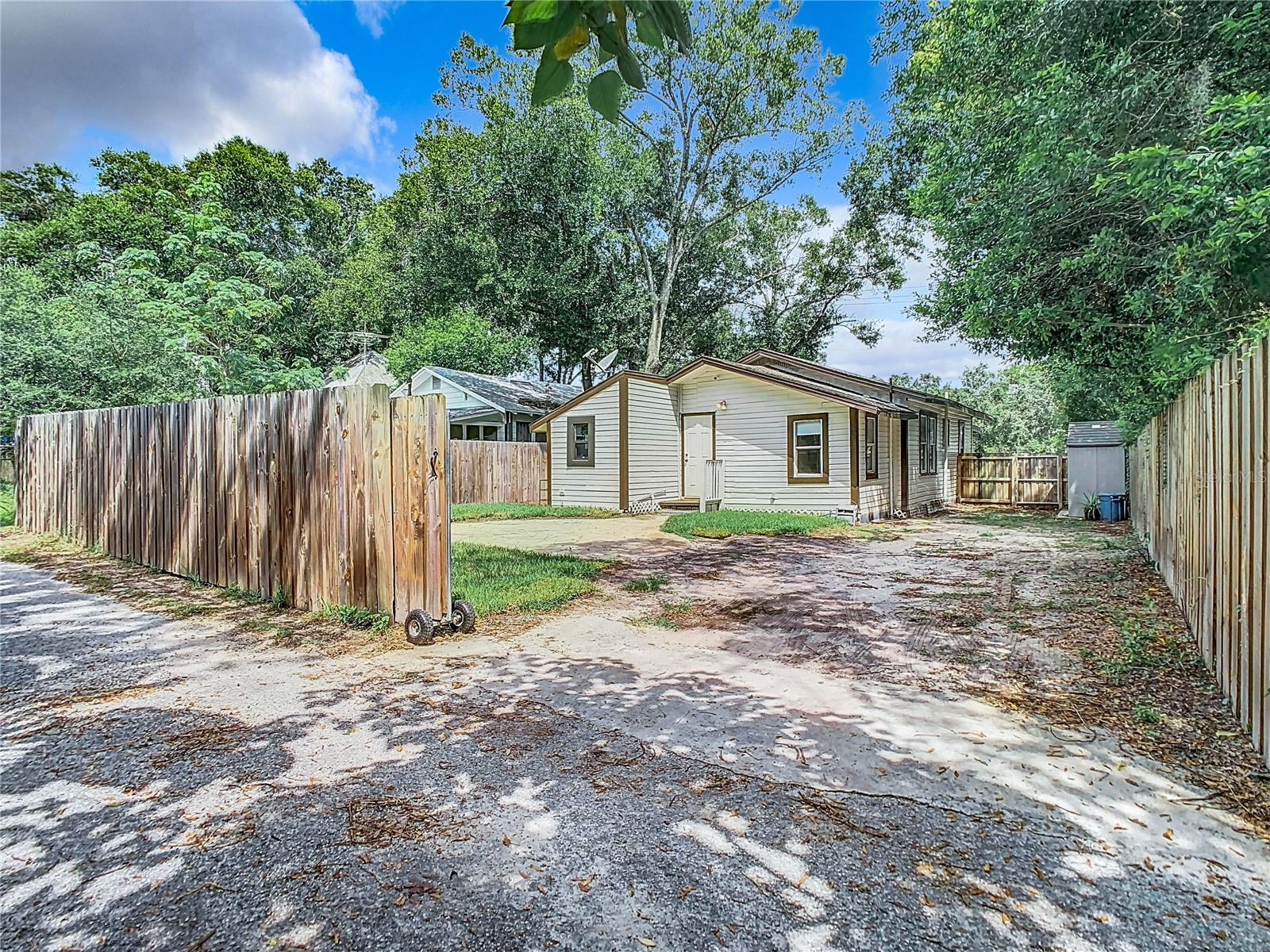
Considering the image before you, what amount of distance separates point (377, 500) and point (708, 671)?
118 inches

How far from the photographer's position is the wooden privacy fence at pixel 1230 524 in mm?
2834

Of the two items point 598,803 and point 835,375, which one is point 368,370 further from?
point 598,803

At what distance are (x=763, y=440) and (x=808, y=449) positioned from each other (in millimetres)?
1177

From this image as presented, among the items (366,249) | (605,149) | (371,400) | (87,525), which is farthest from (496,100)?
(371,400)

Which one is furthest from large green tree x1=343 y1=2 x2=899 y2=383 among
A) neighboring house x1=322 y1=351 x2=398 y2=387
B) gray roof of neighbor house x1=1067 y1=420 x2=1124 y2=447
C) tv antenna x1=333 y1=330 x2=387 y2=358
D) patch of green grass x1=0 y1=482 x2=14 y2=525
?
patch of green grass x1=0 y1=482 x2=14 y2=525

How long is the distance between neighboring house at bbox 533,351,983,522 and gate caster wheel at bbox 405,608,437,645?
11.5m

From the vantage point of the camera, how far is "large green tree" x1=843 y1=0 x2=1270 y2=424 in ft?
17.3

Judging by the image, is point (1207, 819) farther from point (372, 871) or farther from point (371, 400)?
point (371, 400)

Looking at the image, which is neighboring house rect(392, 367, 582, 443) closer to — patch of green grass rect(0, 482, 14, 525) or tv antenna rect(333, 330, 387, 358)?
tv antenna rect(333, 330, 387, 358)

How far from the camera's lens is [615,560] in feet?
30.6

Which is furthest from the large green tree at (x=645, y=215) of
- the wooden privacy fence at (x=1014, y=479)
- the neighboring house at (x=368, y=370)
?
the wooden privacy fence at (x=1014, y=479)

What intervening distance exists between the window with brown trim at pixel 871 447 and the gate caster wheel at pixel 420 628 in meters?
12.5

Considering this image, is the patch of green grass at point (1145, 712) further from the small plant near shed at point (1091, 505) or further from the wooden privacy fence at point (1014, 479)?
the wooden privacy fence at point (1014, 479)

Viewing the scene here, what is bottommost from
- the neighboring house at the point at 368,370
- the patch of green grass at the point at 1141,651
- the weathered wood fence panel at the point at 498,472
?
the patch of green grass at the point at 1141,651
